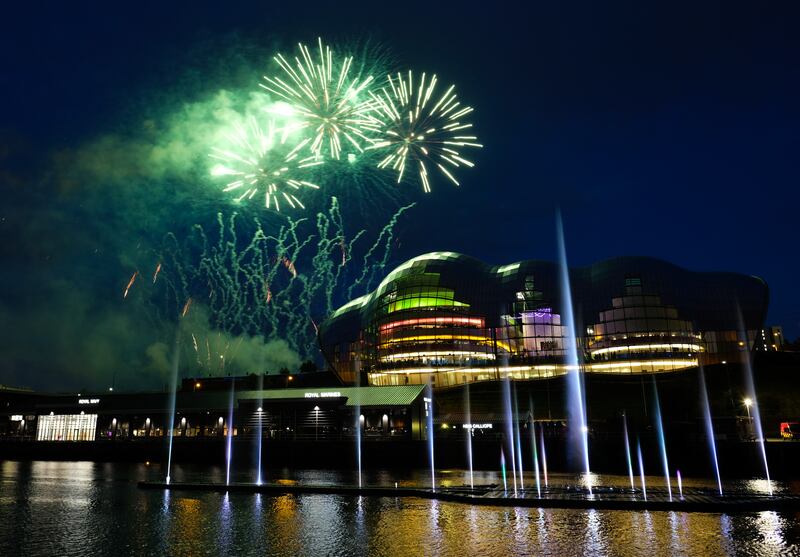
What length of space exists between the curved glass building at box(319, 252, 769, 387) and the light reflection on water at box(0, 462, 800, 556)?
7358 cm

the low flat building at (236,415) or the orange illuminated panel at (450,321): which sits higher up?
the orange illuminated panel at (450,321)

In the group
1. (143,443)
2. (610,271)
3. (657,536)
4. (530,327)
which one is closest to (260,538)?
(657,536)

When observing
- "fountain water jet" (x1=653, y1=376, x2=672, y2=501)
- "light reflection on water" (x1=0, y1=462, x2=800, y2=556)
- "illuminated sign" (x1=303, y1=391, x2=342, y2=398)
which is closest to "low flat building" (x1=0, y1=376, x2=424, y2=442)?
"illuminated sign" (x1=303, y1=391, x2=342, y2=398)

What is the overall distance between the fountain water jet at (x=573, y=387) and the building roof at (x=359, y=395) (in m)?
20.5

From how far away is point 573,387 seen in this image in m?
82.6

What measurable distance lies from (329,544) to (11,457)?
274ft

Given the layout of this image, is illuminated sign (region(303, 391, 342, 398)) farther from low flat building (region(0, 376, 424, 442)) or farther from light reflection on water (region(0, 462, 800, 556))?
light reflection on water (region(0, 462, 800, 556))

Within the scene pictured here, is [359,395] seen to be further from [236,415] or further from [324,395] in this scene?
[236,415]

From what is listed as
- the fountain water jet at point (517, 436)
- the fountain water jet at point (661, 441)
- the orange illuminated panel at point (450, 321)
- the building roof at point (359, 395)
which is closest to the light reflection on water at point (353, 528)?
the fountain water jet at point (661, 441)

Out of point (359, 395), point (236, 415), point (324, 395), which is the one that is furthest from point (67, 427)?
point (359, 395)

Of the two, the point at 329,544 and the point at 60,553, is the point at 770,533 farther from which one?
the point at 60,553

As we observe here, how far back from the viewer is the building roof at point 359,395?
240ft

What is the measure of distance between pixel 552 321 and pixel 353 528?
86.5 metres

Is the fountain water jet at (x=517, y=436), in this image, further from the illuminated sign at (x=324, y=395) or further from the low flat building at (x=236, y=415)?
the illuminated sign at (x=324, y=395)
